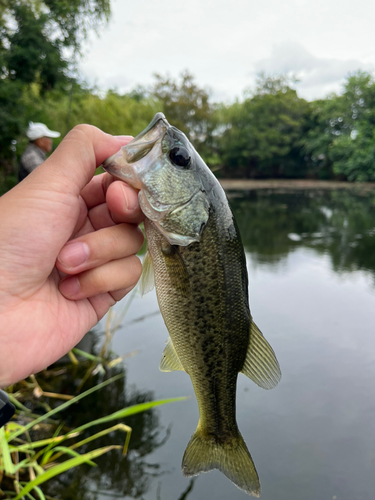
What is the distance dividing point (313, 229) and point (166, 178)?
1467 centimetres

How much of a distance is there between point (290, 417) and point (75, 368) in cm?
311

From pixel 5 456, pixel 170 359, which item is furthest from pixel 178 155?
pixel 5 456

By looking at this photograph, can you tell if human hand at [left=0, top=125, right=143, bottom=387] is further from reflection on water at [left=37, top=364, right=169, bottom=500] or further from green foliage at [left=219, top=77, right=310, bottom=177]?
green foliage at [left=219, top=77, right=310, bottom=177]

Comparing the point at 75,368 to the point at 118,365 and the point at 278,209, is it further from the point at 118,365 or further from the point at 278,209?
the point at 278,209

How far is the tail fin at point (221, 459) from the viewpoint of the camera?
1.65 metres

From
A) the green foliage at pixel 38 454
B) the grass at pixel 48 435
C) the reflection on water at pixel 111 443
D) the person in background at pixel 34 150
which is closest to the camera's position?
the green foliage at pixel 38 454

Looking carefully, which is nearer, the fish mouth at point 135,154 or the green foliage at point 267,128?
the fish mouth at point 135,154

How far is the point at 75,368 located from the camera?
17.5 ft

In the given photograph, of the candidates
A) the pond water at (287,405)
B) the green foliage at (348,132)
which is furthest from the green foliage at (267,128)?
the pond water at (287,405)

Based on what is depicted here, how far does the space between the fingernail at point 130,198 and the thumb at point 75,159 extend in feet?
0.77

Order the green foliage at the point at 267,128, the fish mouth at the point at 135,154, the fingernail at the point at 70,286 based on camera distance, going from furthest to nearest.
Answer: the green foliage at the point at 267,128 < the fingernail at the point at 70,286 < the fish mouth at the point at 135,154

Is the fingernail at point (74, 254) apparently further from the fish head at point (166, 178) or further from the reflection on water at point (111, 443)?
the reflection on water at point (111, 443)

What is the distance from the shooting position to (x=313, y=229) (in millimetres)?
15281

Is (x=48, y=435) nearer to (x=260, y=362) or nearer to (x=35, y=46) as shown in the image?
(x=260, y=362)
